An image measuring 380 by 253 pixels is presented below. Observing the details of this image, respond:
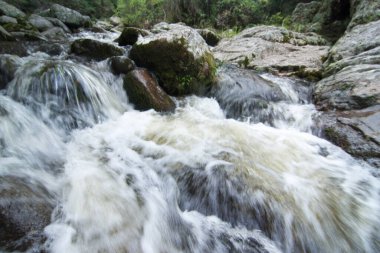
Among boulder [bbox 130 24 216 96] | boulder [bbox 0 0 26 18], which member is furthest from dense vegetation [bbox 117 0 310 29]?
boulder [bbox 130 24 216 96]

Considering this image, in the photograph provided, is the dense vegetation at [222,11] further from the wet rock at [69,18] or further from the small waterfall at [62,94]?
the small waterfall at [62,94]

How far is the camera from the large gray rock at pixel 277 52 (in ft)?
22.8

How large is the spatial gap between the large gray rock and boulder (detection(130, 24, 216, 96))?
256 centimetres

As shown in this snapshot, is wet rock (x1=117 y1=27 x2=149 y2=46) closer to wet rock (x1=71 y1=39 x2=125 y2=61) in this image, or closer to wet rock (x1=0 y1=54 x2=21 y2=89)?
wet rock (x1=71 y1=39 x2=125 y2=61)

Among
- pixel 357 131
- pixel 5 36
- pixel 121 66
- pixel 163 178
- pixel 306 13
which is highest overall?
pixel 306 13

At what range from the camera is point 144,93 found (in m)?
4.68

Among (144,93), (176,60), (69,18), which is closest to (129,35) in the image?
(176,60)

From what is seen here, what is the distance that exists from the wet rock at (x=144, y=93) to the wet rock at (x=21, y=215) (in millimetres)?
2584

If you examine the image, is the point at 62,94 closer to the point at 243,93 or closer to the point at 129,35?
the point at 243,93

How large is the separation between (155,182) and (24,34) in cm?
732

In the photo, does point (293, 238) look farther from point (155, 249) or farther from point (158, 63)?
point (158, 63)

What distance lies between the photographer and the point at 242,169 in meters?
2.93

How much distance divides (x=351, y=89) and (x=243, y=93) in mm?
1820

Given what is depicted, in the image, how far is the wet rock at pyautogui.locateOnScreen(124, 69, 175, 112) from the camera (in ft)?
15.2
